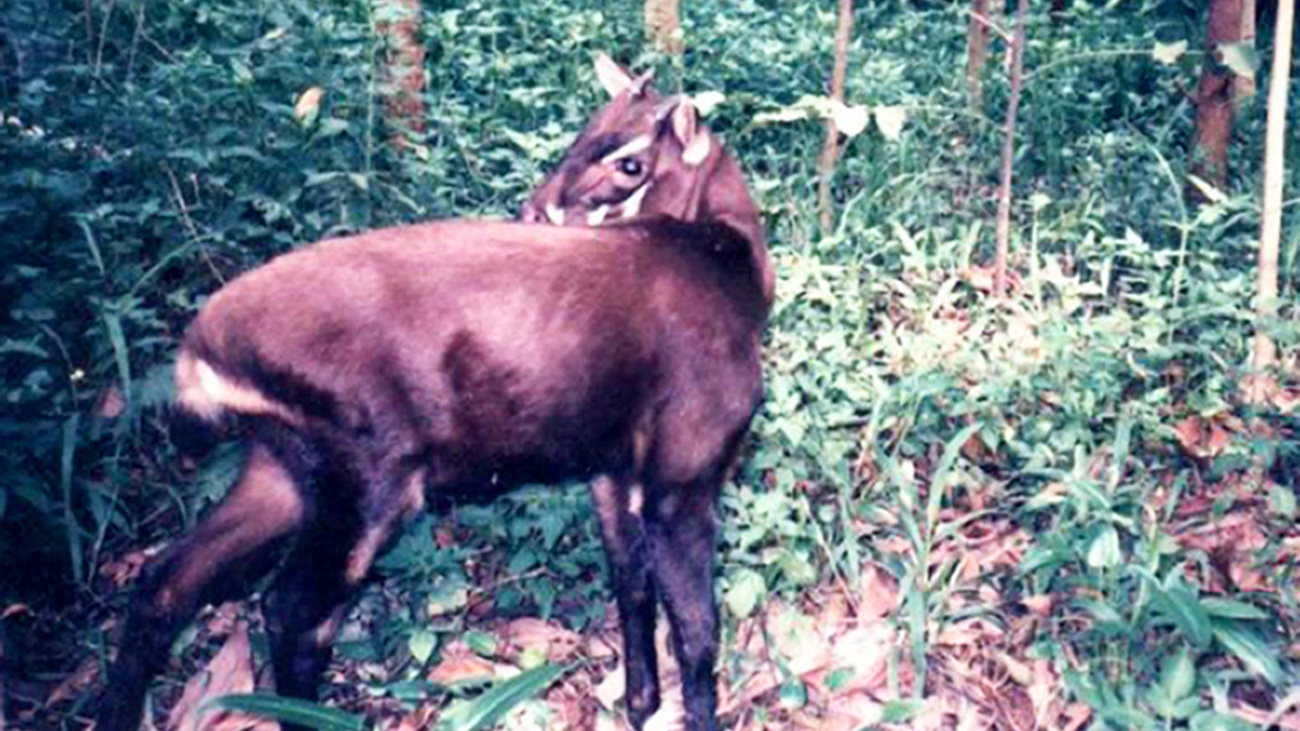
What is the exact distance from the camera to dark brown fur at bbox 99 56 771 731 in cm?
280

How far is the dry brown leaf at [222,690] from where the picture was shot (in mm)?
3238

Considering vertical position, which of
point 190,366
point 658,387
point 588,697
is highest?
point 190,366

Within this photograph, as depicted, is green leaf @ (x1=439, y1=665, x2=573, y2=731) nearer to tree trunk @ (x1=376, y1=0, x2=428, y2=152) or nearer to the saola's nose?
the saola's nose

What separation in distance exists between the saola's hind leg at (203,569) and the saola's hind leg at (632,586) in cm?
79

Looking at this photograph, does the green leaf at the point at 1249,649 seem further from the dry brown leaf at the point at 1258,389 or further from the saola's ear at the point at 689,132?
the saola's ear at the point at 689,132

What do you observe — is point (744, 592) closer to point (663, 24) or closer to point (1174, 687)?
point (1174, 687)

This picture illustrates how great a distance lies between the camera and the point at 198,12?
5.40m

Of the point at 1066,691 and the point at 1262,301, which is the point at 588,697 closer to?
the point at 1066,691

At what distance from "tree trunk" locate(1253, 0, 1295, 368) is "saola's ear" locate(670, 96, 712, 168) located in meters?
1.60

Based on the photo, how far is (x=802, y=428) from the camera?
3.76 meters

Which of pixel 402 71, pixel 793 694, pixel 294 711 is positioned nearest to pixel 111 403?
pixel 402 71

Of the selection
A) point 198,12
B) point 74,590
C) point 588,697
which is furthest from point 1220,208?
point 198,12

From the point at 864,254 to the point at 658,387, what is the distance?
1.80 meters

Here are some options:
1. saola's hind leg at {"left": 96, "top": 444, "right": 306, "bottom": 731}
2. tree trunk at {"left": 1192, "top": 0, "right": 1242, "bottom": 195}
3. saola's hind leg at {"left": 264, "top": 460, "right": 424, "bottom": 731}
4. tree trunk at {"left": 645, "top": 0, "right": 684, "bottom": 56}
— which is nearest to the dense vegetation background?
tree trunk at {"left": 1192, "top": 0, "right": 1242, "bottom": 195}
